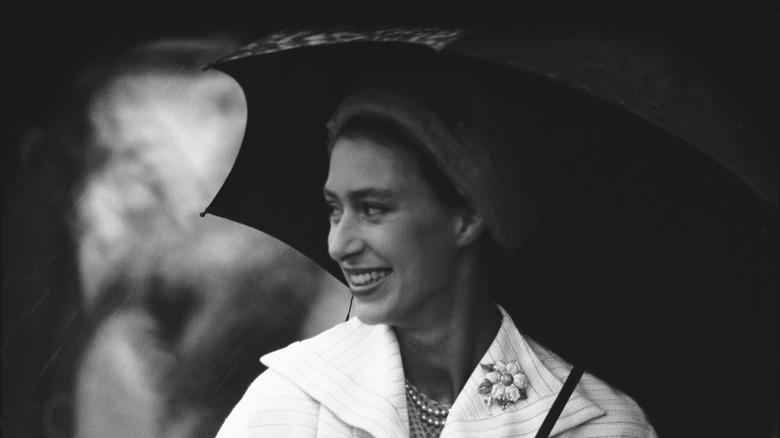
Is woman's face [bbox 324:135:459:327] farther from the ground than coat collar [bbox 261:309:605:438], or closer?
farther from the ground

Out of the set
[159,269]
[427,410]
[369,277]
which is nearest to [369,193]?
[369,277]

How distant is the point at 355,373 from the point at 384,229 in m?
0.42

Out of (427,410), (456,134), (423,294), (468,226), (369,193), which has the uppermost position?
(456,134)

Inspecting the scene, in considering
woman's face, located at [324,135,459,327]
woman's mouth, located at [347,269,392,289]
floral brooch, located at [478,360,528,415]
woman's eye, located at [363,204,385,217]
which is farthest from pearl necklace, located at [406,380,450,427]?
woman's eye, located at [363,204,385,217]

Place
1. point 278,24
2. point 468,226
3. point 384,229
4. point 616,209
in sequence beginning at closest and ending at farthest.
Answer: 1. point 384,229
2. point 468,226
3. point 616,209
4. point 278,24

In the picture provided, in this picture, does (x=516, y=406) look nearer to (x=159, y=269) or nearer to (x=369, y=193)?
(x=369, y=193)

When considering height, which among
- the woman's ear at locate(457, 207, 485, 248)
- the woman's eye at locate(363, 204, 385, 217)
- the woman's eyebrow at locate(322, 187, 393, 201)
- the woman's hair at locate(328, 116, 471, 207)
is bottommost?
the woman's ear at locate(457, 207, 485, 248)

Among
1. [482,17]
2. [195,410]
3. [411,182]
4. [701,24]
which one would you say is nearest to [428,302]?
[411,182]

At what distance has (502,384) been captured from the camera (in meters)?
2.78

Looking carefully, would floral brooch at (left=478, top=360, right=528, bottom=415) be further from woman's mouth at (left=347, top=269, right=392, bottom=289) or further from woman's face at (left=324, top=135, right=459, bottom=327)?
woman's mouth at (left=347, top=269, right=392, bottom=289)

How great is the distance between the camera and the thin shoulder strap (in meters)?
2.61

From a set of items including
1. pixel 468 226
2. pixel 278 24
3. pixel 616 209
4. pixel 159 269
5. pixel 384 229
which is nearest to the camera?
pixel 384 229

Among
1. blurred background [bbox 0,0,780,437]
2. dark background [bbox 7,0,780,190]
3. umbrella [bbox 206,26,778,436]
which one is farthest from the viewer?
blurred background [bbox 0,0,780,437]

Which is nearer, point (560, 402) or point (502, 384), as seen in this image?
point (560, 402)
